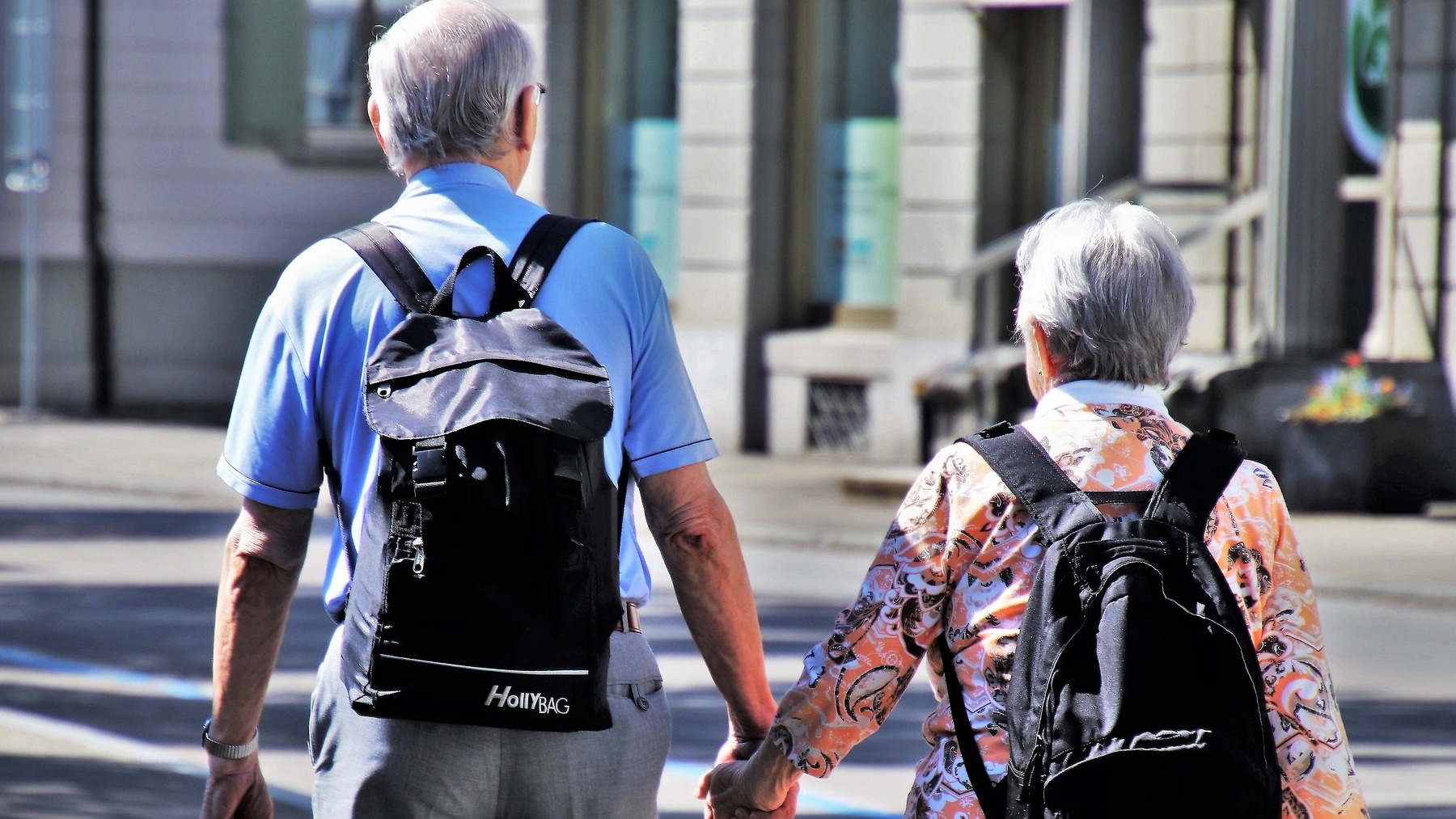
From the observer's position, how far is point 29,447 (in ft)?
55.3

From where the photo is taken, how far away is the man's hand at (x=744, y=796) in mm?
3088

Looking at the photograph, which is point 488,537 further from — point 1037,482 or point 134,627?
point 134,627

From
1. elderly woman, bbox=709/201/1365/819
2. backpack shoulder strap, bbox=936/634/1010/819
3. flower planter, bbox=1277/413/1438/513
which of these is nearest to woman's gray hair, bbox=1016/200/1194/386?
elderly woman, bbox=709/201/1365/819

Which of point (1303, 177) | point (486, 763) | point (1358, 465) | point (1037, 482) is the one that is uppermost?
point (1303, 177)

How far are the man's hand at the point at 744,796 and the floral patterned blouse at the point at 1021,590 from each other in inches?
9.4

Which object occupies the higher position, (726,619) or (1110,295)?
(1110,295)

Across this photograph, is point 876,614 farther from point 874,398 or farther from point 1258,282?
point 874,398

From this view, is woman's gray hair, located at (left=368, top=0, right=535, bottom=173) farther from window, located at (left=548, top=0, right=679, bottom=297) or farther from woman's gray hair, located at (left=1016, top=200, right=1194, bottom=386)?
window, located at (left=548, top=0, right=679, bottom=297)

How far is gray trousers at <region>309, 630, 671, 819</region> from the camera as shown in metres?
2.69

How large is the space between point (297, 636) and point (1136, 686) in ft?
22.8

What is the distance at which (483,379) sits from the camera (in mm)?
2611

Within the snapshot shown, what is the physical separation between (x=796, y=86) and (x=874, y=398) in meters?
2.70

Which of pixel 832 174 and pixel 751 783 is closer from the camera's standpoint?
pixel 751 783

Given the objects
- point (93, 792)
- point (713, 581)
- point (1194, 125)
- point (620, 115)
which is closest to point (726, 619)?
point (713, 581)
